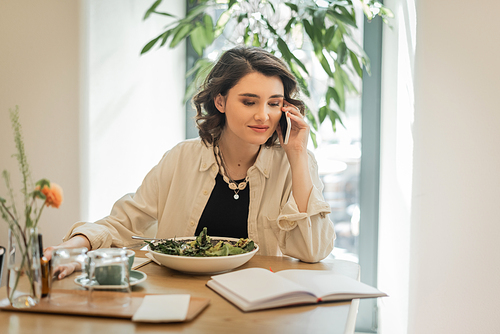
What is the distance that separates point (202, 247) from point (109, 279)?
358mm

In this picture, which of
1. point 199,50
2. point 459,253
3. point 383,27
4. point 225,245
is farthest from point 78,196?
point 383,27

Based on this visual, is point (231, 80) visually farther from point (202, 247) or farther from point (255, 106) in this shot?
point (202, 247)

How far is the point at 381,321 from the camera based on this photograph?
96.5 inches

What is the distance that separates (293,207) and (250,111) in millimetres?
400

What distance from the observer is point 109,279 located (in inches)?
37.2

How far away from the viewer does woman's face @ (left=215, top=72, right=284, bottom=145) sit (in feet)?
5.38

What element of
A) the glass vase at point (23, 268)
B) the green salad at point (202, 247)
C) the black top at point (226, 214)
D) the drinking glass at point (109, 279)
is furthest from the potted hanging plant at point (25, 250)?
the black top at point (226, 214)

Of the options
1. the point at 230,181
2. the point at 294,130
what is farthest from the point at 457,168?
the point at 230,181

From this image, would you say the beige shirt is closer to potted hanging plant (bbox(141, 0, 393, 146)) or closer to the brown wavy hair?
the brown wavy hair

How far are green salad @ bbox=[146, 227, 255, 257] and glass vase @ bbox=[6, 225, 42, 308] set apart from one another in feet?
1.27

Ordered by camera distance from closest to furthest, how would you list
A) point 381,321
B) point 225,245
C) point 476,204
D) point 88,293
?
point 88,293 < point 225,245 < point 476,204 < point 381,321

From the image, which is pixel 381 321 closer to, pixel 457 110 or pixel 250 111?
pixel 457 110

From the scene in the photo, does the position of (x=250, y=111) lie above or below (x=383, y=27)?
below

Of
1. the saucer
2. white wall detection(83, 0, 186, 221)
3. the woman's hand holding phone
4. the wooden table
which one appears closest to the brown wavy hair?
the woman's hand holding phone
